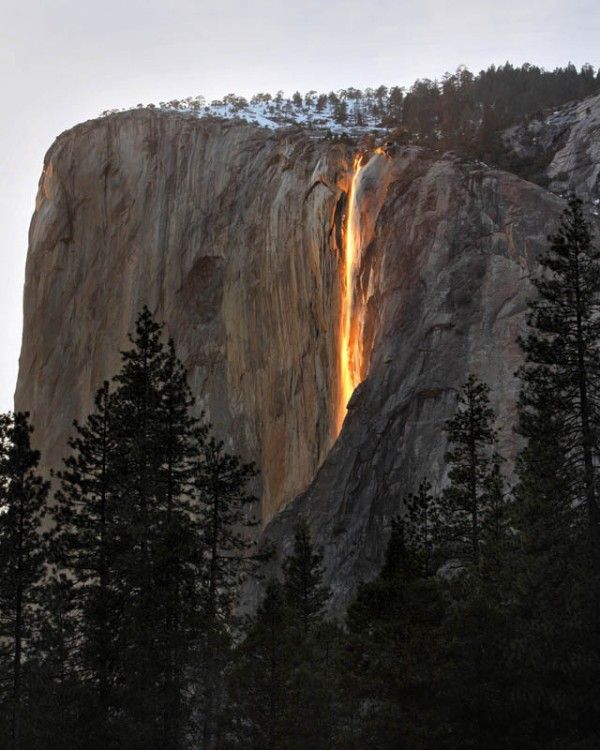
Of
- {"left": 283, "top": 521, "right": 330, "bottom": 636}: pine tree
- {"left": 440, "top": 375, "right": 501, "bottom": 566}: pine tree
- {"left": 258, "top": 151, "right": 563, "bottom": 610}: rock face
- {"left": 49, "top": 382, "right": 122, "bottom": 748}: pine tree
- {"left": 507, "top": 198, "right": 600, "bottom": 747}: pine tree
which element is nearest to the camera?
{"left": 507, "top": 198, "right": 600, "bottom": 747}: pine tree

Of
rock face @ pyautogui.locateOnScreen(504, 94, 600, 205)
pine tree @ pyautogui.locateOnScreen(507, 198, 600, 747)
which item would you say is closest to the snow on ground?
rock face @ pyautogui.locateOnScreen(504, 94, 600, 205)

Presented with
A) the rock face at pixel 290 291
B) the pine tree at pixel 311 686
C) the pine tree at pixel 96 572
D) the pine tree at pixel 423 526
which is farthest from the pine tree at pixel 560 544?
the rock face at pixel 290 291

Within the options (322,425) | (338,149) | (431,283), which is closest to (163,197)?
(338,149)

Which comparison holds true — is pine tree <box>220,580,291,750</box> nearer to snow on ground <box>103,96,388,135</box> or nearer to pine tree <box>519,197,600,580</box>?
pine tree <box>519,197,600,580</box>

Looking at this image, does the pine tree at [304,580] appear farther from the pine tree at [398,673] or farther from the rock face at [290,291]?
the pine tree at [398,673]

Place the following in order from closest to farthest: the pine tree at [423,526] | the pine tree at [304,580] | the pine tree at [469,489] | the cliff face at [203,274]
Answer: the pine tree at [469,489] < the pine tree at [423,526] < the pine tree at [304,580] < the cliff face at [203,274]

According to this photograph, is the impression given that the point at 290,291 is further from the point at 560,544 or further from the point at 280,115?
the point at 560,544

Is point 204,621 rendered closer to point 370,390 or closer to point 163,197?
point 370,390
